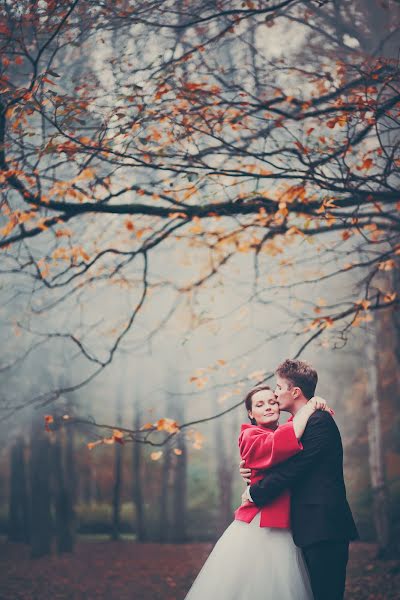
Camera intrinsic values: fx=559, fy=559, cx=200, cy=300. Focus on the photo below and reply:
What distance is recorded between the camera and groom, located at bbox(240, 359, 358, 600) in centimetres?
274

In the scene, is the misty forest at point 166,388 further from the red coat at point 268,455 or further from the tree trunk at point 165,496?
the red coat at point 268,455

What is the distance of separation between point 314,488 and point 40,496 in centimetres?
850

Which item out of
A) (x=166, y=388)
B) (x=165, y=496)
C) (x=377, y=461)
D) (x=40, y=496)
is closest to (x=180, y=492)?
(x=165, y=496)

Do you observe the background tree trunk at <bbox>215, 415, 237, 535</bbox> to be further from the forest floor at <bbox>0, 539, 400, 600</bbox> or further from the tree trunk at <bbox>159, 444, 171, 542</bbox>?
the tree trunk at <bbox>159, 444, 171, 542</bbox>

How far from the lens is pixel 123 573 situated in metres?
9.09

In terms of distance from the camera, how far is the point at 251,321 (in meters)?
10.7

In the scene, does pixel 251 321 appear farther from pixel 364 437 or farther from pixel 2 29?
pixel 2 29

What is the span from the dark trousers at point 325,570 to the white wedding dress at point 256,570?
6 centimetres

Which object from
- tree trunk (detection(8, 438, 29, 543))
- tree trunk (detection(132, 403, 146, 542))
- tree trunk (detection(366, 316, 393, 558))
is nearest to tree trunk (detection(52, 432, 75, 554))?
tree trunk (detection(8, 438, 29, 543))

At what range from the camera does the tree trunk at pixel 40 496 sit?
977 cm

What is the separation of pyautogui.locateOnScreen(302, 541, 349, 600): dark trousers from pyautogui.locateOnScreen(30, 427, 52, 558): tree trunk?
8174 millimetres

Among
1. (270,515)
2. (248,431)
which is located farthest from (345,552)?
(248,431)

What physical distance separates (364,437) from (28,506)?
6237mm

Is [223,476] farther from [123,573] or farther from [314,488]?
[314,488]
